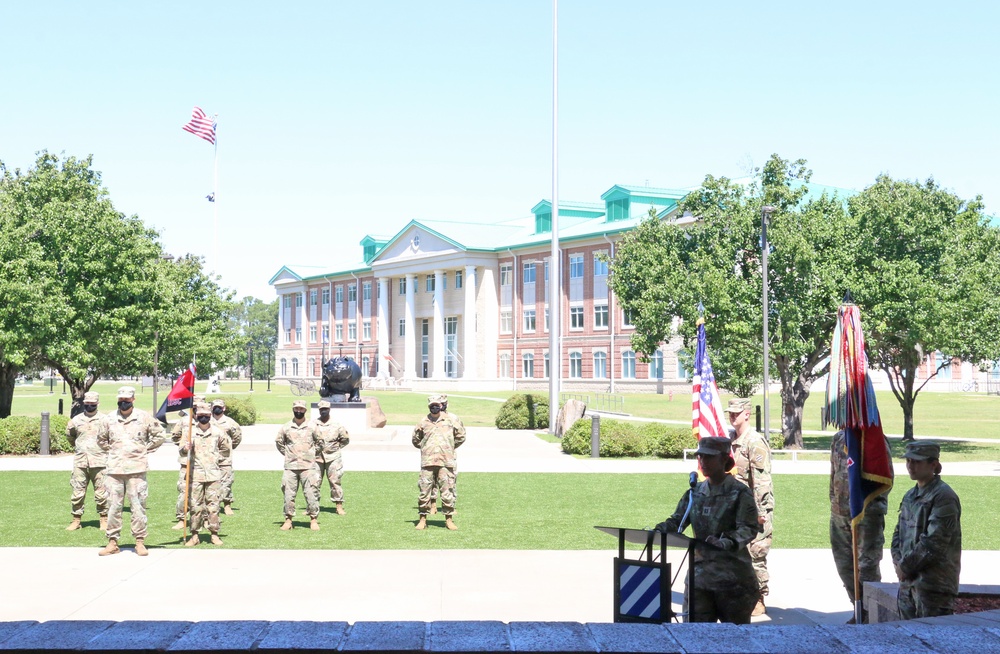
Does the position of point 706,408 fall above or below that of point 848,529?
above

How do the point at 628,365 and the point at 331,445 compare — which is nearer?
the point at 331,445


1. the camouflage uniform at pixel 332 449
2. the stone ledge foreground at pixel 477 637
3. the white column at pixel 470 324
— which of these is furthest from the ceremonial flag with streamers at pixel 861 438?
the white column at pixel 470 324

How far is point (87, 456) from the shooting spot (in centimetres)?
1436

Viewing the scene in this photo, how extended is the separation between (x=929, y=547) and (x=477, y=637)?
4532mm

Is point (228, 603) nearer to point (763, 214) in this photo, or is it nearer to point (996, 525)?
point (996, 525)

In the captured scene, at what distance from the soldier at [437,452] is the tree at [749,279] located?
18.0 m

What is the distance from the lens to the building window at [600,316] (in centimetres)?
8169

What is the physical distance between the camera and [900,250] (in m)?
32.5

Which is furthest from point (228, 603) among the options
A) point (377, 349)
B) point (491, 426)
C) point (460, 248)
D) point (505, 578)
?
point (377, 349)

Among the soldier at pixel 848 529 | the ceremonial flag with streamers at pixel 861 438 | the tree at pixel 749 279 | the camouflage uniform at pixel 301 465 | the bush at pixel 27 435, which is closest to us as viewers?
the ceremonial flag with streamers at pixel 861 438

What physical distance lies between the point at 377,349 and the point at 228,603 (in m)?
99.5

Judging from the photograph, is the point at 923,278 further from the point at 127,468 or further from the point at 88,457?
the point at 127,468

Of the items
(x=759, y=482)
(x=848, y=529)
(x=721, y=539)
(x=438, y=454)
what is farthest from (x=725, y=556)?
(x=438, y=454)

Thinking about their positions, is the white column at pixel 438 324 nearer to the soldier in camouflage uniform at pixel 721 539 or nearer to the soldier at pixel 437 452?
the soldier at pixel 437 452
